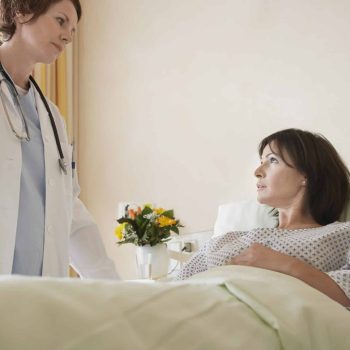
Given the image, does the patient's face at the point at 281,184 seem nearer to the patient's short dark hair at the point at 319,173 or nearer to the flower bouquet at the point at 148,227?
the patient's short dark hair at the point at 319,173

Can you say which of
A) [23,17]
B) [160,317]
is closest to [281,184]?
[23,17]

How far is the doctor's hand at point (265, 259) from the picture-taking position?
114cm

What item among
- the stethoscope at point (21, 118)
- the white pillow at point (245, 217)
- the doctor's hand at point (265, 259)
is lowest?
the white pillow at point (245, 217)

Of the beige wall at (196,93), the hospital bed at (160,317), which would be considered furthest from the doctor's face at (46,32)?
the beige wall at (196,93)

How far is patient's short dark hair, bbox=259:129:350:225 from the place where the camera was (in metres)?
1.55

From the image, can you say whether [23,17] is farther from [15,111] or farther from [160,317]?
[160,317]

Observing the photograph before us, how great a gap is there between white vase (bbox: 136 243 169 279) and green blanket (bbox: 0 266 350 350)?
1266 mm

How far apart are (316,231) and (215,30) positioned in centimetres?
154

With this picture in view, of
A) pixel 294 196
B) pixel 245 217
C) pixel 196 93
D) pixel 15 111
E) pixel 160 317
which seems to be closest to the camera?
pixel 160 317

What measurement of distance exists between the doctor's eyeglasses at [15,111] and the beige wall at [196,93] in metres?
1.23

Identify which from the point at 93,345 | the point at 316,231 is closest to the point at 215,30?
the point at 316,231

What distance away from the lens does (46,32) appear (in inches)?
57.6

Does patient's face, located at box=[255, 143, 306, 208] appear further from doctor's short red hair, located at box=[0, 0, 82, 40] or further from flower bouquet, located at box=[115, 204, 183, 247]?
doctor's short red hair, located at box=[0, 0, 82, 40]

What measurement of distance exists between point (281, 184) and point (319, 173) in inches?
4.9
